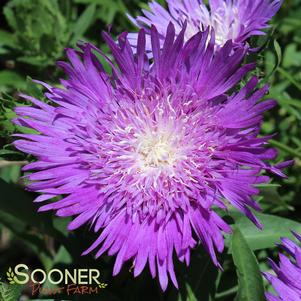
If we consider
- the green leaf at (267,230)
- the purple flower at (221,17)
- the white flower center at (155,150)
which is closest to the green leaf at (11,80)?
the purple flower at (221,17)

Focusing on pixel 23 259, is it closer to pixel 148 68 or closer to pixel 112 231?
pixel 112 231

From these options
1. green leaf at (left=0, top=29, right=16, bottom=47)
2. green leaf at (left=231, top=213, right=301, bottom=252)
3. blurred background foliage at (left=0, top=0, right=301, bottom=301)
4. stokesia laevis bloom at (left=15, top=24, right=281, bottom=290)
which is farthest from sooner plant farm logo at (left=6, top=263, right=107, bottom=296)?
green leaf at (left=0, top=29, right=16, bottom=47)

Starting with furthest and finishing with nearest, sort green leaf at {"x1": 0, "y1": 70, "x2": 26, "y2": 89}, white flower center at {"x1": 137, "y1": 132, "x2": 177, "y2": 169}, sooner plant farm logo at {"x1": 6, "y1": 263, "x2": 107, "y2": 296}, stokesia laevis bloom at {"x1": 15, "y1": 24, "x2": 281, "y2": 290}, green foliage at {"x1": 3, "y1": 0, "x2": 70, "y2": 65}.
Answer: green leaf at {"x1": 0, "y1": 70, "x2": 26, "y2": 89} → green foliage at {"x1": 3, "y1": 0, "x2": 70, "y2": 65} → sooner plant farm logo at {"x1": 6, "y1": 263, "x2": 107, "y2": 296} → white flower center at {"x1": 137, "y1": 132, "x2": 177, "y2": 169} → stokesia laevis bloom at {"x1": 15, "y1": 24, "x2": 281, "y2": 290}

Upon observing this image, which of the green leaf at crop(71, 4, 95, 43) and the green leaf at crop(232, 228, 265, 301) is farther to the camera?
the green leaf at crop(71, 4, 95, 43)

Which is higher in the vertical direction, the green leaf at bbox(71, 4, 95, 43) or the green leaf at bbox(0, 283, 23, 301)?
the green leaf at bbox(71, 4, 95, 43)

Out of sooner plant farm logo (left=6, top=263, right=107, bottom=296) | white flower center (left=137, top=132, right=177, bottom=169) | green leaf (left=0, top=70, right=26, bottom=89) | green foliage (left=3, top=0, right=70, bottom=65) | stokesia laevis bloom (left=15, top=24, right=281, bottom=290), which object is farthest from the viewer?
green leaf (left=0, top=70, right=26, bottom=89)

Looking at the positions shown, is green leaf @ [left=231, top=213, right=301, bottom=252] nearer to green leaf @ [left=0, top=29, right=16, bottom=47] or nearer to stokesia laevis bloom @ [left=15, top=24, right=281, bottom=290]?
stokesia laevis bloom @ [left=15, top=24, right=281, bottom=290]

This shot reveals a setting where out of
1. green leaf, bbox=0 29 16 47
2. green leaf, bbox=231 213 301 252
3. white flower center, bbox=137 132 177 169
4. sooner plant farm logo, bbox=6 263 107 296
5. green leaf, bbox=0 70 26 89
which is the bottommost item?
sooner plant farm logo, bbox=6 263 107 296

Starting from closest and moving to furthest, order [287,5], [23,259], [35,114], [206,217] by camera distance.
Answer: [206,217] → [35,114] → [287,5] → [23,259]

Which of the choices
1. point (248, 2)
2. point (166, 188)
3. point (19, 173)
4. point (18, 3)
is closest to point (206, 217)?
point (166, 188)
